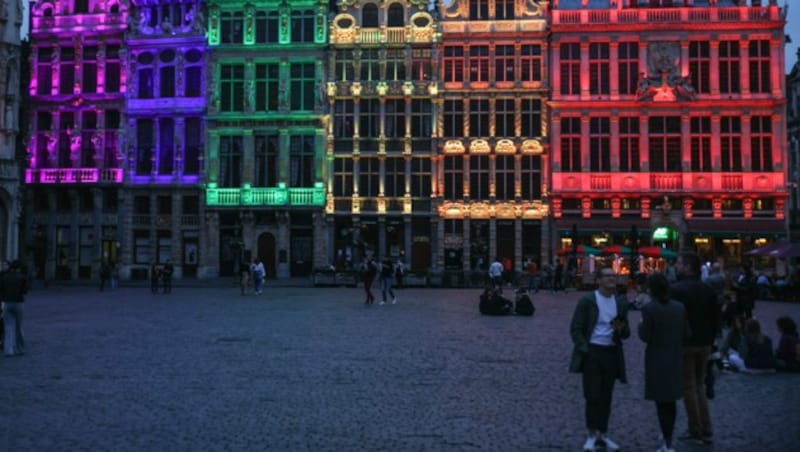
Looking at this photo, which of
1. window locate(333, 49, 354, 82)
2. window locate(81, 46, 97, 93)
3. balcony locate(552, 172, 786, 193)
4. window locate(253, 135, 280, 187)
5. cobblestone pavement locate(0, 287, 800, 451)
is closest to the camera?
cobblestone pavement locate(0, 287, 800, 451)

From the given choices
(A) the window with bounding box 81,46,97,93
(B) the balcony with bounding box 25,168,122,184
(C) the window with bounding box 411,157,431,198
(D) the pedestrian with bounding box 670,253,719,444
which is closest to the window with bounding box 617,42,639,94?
(C) the window with bounding box 411,157,431,198

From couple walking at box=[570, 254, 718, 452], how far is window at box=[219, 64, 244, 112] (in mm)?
45751

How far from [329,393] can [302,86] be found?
4222 centimetres

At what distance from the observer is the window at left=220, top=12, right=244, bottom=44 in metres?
51.5

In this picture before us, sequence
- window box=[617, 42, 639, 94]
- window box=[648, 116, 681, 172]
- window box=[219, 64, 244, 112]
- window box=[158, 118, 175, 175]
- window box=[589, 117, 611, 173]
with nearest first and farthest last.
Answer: window box=[648, 116, 681, 172] → window box=[589, 117, 611, 173] → window box=[617, 42, 639, 94] → window box=[219, 64, 244, 112] → window box=[158, 118, 175, 175]

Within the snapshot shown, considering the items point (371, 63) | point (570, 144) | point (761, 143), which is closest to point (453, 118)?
point (371, 63)

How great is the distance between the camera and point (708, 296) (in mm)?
8461

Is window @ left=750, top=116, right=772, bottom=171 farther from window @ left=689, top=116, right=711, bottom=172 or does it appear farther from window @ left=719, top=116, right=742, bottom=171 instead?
window @ left=689, top=116, right=711, bottom=172

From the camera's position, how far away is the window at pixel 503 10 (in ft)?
163

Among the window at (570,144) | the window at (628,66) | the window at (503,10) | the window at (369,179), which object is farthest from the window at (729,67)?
the window at (369,179)

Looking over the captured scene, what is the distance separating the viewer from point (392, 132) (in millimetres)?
50000

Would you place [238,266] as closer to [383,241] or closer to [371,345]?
[383,241]

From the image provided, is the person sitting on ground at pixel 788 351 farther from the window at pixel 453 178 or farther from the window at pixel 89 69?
the window at pixel 89 69

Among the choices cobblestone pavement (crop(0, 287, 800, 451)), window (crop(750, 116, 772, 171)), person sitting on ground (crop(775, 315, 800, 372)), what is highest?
window (crop(750, 116, 772, 171))
